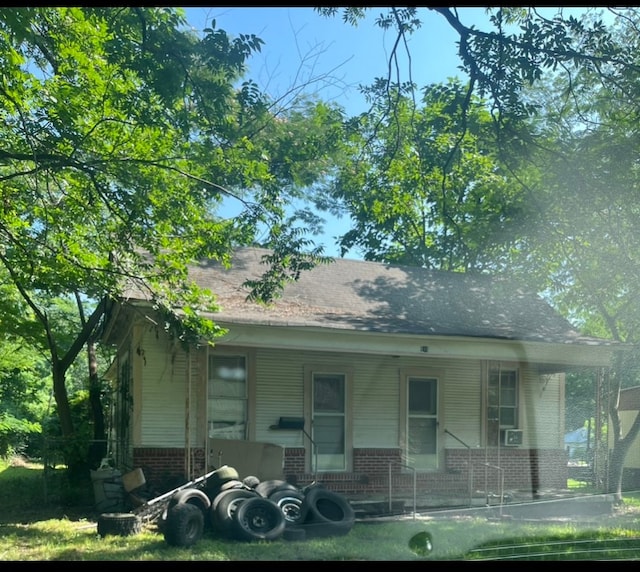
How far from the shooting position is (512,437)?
546 inches

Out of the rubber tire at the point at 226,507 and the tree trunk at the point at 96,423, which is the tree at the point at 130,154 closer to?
the rubber tire at the point at 226,507

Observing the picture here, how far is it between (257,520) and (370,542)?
133 cm

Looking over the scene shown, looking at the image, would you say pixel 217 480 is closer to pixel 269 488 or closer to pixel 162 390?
pixel 269 488

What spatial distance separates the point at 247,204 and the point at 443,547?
4767 millimetres

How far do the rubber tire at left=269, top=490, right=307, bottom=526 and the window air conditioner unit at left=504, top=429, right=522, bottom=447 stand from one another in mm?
5667

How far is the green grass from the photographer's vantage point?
7.80 meters

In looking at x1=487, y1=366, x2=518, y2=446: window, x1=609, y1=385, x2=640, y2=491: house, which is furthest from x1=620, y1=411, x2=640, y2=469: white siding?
x1=487, y1=366, x2=518, y2=446: window

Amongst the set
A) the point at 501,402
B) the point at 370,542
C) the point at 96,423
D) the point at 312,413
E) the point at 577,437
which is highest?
the point at 501,402

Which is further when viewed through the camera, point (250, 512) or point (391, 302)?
point (391, 302)

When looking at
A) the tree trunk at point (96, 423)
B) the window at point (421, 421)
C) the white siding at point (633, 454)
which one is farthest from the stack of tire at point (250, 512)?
the white siding at point (633, 454)

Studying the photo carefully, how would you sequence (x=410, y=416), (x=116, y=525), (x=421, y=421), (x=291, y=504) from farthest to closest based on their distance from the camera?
(x=421, y=421) < (x=410, y=416) < (x=291, y=504) < (x=116, y=525)

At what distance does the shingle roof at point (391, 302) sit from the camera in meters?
12.0

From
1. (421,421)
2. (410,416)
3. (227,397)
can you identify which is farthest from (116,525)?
(421,421)
